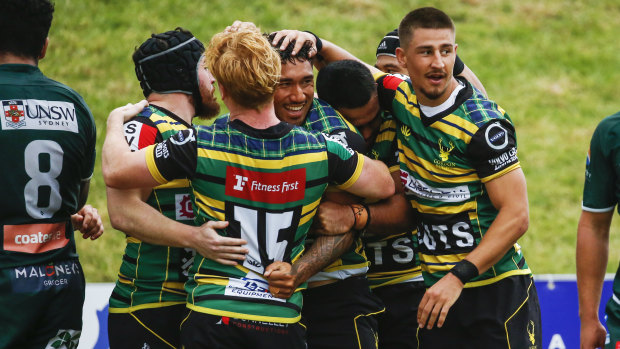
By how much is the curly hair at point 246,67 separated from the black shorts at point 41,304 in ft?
4.26

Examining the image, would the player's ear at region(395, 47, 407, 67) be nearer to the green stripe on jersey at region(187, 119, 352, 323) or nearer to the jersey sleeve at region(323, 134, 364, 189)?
the jersey sleeve at region(323, 134, 364, 189)

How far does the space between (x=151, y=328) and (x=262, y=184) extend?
3.68 ft

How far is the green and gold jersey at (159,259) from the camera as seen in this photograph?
404 cm

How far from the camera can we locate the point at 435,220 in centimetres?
→ 422

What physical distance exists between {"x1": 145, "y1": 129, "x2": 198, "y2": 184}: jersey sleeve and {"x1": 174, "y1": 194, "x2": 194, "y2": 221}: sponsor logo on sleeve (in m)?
0.56

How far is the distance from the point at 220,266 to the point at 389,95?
4.81 ft

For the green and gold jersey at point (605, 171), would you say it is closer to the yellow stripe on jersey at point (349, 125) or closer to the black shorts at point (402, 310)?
the yellow stripe on jersey at point (349, 125)

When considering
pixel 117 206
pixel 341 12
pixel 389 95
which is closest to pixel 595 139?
pixel 389 95

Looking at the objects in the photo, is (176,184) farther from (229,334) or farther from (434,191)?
(434,191)

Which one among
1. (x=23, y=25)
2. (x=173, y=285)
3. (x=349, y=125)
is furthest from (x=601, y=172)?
(x=23, y=25)

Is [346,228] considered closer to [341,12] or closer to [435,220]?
[435,220]

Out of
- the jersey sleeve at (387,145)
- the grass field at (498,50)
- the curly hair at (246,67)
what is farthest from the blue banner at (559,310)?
the grass field at (498,50)

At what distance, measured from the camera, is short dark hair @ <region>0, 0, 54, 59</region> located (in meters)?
3.78

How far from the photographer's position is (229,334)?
3.46 m
